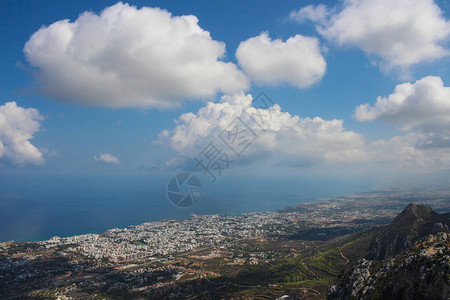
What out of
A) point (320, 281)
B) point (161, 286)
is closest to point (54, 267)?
point (161, 286)

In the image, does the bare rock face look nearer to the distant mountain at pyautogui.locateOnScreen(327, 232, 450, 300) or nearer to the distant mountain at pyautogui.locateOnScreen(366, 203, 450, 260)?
the distant mountain at pyautogui.locateOnScreen(327, 232, 450, 300)

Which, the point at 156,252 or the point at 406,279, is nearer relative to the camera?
the point at 406,279

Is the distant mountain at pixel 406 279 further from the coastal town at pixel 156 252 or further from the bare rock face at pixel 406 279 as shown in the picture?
the coastal town at pixel 156 252

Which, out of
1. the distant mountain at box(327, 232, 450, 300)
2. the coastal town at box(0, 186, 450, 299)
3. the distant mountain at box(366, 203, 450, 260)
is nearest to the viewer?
the distant mountain at box(327, 232, 450, 300)

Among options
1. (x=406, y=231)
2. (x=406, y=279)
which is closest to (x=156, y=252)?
(x=406, y=231)

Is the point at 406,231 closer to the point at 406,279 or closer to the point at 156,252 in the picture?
the point at 406,279

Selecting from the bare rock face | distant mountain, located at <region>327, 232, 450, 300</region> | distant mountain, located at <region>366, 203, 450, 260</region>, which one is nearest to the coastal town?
distant mountain, located at <region>366, 203, 450, 260</region>

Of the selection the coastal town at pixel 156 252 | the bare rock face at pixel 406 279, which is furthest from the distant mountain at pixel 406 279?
the coastal town at pixel 156 252

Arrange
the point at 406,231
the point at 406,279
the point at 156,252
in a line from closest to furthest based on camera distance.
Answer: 1. the point at 406,279
2. the point at 406,231
3. the point at 156,252
